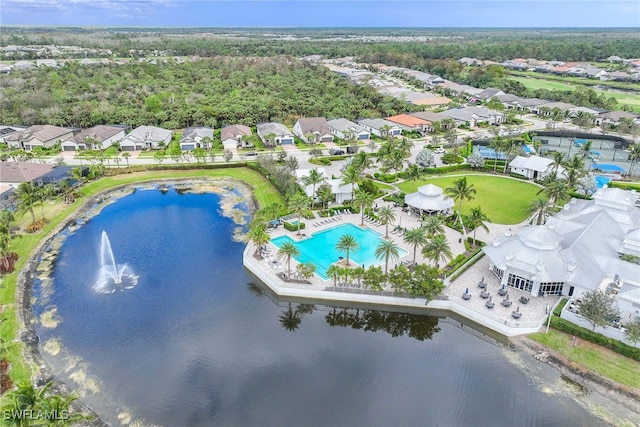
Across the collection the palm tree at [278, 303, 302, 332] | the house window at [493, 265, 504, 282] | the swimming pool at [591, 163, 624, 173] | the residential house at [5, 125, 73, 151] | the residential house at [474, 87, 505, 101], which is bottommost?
the palm tree at [278, 303, 302, 332]

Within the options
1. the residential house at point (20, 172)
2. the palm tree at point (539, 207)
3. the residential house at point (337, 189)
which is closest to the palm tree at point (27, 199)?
the residential house at point (20, 172)

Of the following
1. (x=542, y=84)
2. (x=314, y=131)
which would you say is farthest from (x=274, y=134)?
(x=542, y=84)

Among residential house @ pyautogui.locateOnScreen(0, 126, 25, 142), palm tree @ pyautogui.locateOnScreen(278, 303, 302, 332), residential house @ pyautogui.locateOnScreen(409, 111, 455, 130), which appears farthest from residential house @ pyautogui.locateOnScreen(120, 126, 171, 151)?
residential house @ pyautogui.locateOnScreen(409, 111, 455, 130)

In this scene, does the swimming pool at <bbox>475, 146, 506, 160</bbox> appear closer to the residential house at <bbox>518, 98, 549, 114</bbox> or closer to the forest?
the forest

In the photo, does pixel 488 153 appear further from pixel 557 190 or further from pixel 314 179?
pixel 314 179

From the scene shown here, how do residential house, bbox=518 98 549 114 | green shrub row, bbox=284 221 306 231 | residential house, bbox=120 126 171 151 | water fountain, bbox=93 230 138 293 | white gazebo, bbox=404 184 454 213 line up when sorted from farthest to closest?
residential house, bbox=518 98 549 114 < residential house, bbox=120 126 171 151 < white gazebo, bbox=404 184 454 213 < green shrub row, bbox=284 221 306 231 < water fountain, bbox=93 230 138 293
